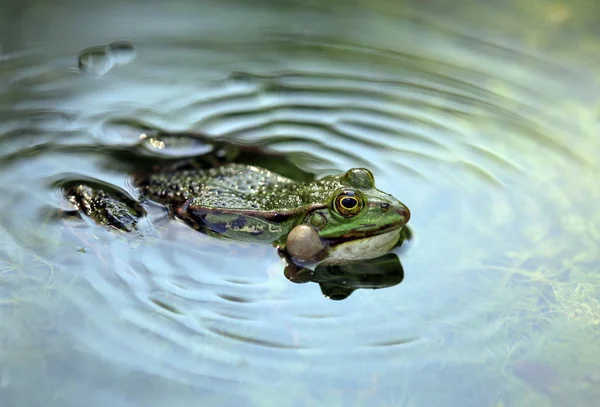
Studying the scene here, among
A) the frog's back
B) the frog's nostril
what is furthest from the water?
the frog's nostril

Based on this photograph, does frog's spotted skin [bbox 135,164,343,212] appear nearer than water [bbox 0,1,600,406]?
No

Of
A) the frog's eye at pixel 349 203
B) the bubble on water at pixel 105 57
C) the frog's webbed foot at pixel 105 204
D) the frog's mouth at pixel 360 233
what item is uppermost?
the bubble on water at pixel 105 57

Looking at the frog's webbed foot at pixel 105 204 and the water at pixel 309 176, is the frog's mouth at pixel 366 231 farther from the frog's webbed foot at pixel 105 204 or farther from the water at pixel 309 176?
the frog's webbed foot at pixel 105 204

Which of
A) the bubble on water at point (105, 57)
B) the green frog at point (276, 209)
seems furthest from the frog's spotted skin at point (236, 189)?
the bubble on water at point (105, 57)

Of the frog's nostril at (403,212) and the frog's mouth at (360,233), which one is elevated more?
the frog's nostril at (403,212)

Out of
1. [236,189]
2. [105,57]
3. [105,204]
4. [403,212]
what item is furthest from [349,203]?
[105,57]

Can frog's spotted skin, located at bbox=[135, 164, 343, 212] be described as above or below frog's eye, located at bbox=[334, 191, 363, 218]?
above

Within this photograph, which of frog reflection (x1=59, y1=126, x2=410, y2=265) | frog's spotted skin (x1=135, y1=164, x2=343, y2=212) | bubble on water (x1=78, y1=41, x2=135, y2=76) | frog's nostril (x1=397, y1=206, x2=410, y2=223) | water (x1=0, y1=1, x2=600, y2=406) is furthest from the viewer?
bubble on water (x1=78, y1=41, x2=135, y2=76)

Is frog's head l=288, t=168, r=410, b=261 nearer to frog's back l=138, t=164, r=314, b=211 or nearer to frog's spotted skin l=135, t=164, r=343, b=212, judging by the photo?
frog's spotted skin l=135, t=164, r=343, b=212
